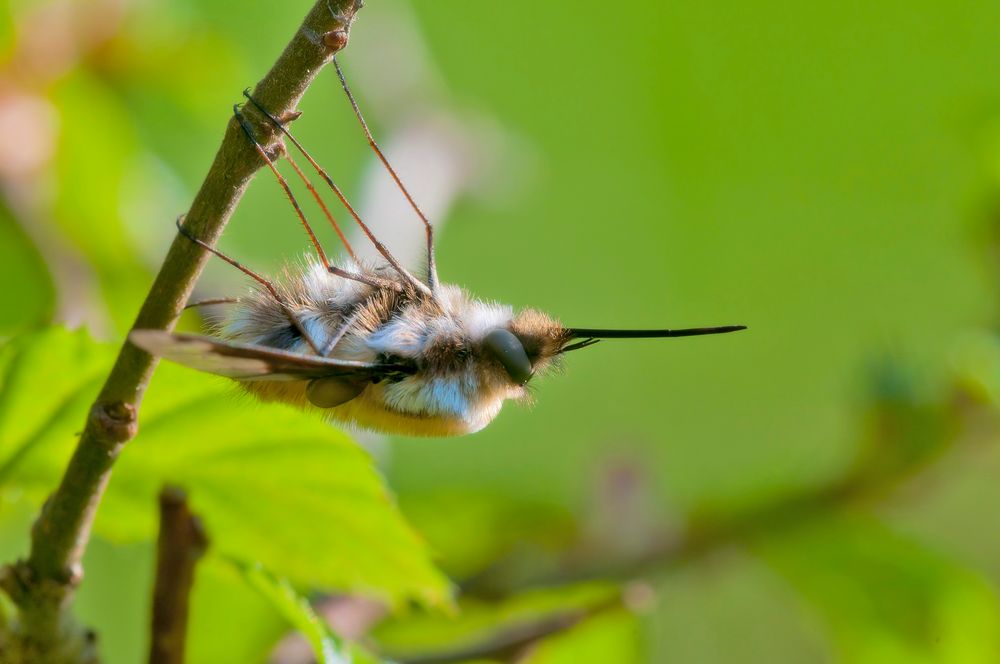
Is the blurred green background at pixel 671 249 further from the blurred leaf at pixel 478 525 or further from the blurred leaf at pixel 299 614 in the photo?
the blurred leaf at pixel 299 614

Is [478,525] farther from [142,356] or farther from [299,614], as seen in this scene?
[142,356]

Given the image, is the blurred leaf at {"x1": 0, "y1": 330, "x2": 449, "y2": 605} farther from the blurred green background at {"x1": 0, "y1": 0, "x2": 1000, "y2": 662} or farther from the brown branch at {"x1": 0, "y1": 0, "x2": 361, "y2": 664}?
the blurred green background at {"x1": 0, "y1": 0, "x2": 1000, "y2": 662}

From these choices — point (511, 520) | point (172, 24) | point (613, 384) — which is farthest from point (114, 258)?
point (613, 384)

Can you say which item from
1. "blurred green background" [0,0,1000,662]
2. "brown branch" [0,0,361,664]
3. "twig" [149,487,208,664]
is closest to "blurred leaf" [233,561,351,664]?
"twig" [149,487,208,664]

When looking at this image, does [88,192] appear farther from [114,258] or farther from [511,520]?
[511,520]

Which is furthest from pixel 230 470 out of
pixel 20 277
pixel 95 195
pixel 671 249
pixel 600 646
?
pixel 671 249
